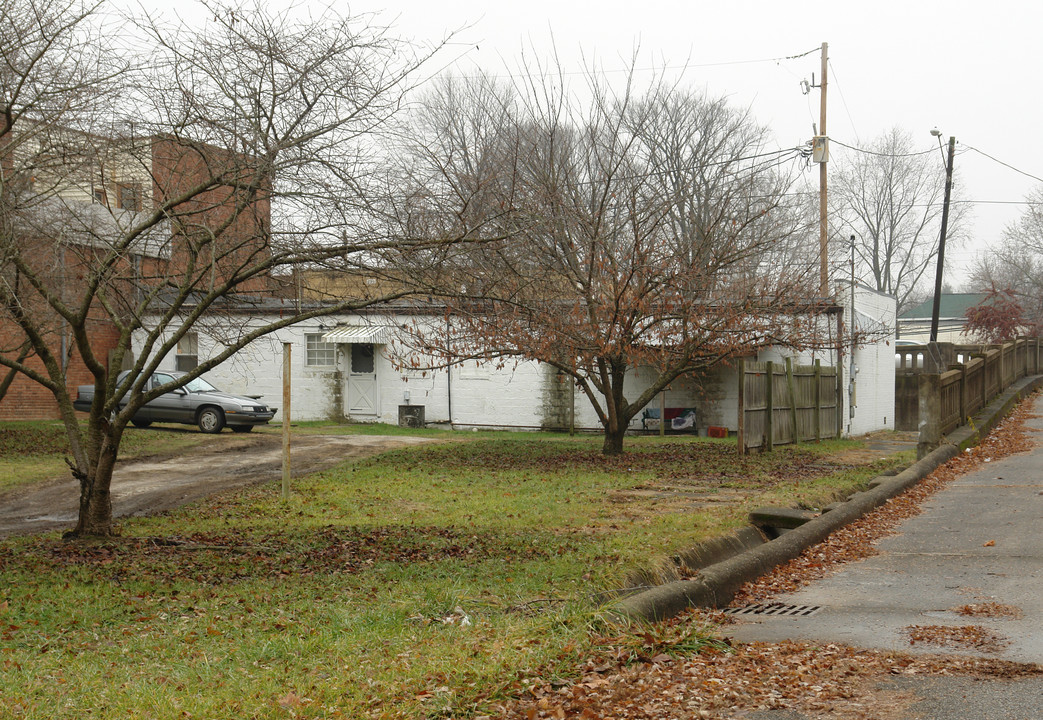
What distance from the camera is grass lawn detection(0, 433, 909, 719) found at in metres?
4.76

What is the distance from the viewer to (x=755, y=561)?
8062 millimetres

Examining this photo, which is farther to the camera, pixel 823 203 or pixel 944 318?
pixel 944 318

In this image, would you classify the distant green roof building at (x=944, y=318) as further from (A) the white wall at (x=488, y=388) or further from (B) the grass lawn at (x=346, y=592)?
(B) the grass lawn at (x=346, y=592)

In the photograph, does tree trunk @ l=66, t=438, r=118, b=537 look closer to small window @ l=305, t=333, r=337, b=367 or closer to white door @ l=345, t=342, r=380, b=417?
white door @ l=345, t=342, r=380, b=417

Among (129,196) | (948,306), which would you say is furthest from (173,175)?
(948,306)

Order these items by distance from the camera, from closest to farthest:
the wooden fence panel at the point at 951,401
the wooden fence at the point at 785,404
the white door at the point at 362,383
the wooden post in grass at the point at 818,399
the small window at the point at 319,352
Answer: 1. the wooden fence panel at the point at 951,401
2. the wooden fence at the point at 785,404
3. the wooden post in grass at the point at 818,399
4. the white door at the point at 362,383
5. the small window at the point at 319,352

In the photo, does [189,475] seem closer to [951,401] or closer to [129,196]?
[129,196]

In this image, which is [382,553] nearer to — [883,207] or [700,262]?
[700,262]

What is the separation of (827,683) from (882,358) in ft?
82.1

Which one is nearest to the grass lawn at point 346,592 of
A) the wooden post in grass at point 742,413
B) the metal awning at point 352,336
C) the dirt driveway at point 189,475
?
the dirt driveway at point 189,475

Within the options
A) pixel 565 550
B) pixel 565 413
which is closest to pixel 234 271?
pixel 565 550

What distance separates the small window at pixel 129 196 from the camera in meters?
9.68

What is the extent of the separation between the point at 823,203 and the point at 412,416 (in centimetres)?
1181

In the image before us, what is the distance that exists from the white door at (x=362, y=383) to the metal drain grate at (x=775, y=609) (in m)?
20.7
